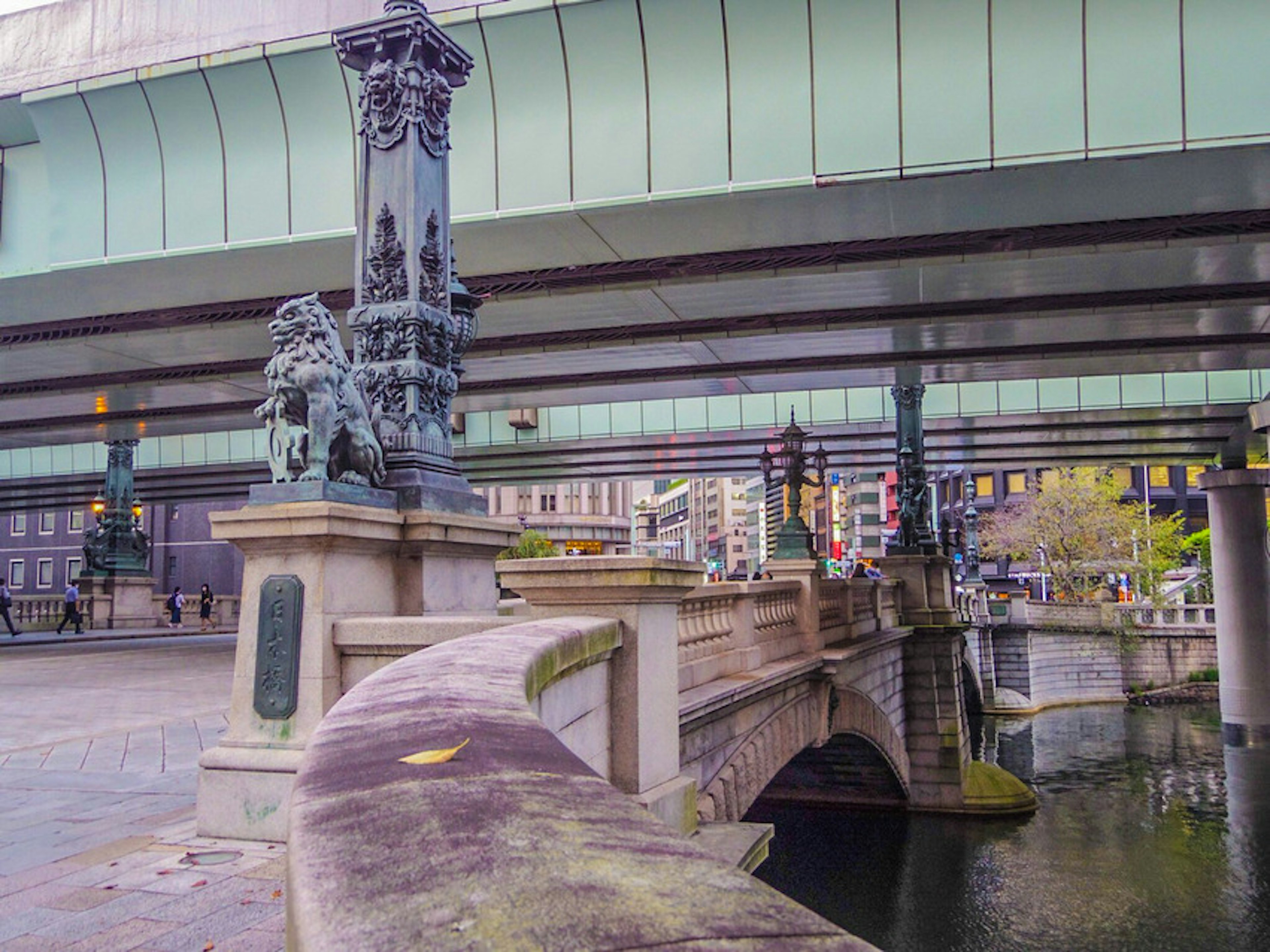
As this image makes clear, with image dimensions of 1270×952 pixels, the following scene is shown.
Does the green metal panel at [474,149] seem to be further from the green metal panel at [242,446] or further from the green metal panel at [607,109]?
the green metal panel at [242,446]

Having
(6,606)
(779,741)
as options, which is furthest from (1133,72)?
(6,606)

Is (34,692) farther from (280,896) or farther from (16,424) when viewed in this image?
(16,424)

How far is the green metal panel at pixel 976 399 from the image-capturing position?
32.6 meters

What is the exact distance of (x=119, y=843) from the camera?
6.23m

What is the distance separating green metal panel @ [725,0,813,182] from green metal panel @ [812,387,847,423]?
20.0 m

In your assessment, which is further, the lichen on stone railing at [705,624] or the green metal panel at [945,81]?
the green metal panel at [945,81]

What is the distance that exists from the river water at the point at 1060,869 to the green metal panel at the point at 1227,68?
14.0 meters

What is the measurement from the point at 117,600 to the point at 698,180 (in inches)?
1180

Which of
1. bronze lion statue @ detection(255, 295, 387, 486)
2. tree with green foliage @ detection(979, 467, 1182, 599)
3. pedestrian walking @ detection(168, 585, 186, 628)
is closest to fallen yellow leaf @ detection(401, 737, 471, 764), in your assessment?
bronze lion statue @ detection(255, 295, 387, 486)

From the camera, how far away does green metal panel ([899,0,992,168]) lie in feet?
45.7

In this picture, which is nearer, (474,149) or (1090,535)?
(474,149)

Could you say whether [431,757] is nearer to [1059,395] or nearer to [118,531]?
[1059,395]

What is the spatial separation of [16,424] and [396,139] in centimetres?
3035

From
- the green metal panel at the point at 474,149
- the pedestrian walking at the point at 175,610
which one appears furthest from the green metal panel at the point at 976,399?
the pedestrian walking at the point at 175,610
